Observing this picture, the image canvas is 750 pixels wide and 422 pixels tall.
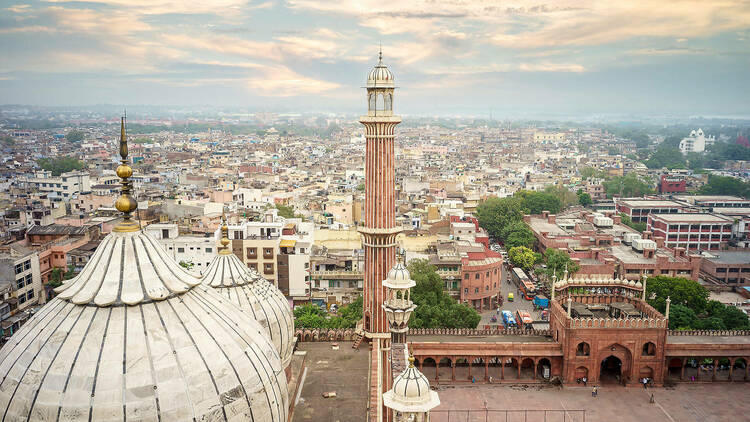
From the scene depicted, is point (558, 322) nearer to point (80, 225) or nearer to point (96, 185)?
point (80, 225)

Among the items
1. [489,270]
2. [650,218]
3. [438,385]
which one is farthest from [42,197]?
[650,218]

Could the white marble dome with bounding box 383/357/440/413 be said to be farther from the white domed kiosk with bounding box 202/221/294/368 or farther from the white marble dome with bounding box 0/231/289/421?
the white domed kiosk with bounding box 202/221/294/368

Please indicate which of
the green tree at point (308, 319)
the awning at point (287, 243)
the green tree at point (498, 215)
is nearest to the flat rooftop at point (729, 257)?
the green tree at point (498, 215)

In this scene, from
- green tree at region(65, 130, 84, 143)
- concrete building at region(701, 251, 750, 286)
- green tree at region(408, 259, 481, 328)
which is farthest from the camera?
green tree at region(65, 130, 84, 143)

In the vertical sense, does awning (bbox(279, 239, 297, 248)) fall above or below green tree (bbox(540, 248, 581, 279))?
above

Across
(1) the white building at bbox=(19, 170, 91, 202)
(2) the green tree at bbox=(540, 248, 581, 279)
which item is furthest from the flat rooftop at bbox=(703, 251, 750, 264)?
(1) the white building at bbox=(19, 170, 91, 202)

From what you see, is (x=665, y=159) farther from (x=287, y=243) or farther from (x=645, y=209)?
(x=287, y=243)

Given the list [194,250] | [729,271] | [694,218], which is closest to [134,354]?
[194,250]
